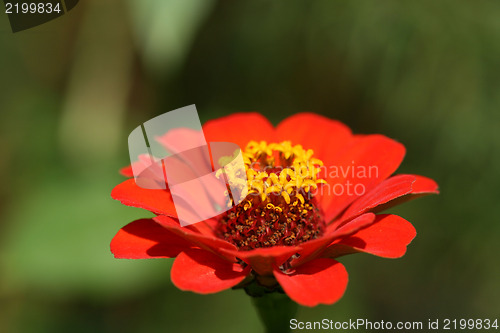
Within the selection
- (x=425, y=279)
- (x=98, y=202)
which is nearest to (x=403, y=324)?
(x=425, y=279)

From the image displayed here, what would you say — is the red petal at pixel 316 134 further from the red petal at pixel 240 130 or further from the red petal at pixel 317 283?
the red petal at pixel 317 283

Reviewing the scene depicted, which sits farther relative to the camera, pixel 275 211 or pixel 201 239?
pixel 275 211

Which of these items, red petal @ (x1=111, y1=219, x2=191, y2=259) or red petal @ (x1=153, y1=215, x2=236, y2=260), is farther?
red petal @ (x1=111, y1=219, x2=191, y2=259)

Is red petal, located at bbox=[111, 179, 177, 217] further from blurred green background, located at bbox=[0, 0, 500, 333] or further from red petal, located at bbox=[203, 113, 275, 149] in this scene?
blurred green background, located at bbox=[0, 0, 500, 333]

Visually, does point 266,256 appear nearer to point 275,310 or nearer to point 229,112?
point 275,310
